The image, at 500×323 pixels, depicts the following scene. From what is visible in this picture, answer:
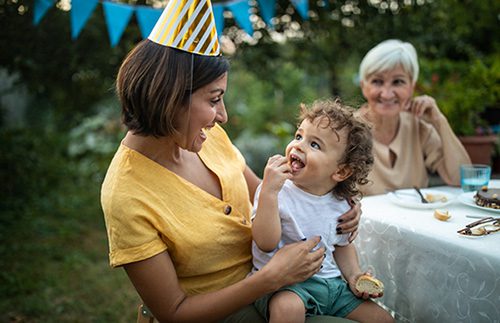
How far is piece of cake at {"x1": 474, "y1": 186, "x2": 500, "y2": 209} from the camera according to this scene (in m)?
1.71

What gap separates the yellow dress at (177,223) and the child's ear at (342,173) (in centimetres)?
36

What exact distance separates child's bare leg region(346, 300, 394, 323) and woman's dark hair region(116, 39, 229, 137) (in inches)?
35.6

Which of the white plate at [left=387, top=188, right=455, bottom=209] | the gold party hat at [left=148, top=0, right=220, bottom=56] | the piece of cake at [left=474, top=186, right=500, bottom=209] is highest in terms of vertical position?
the gold party hat at [left=148, top=0, right=220, bottom=56]

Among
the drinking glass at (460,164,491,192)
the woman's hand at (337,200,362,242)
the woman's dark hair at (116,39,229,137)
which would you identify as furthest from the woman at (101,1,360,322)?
the drinking glass at (460,164,491,192)

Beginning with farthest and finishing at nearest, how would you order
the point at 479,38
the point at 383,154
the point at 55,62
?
the point at 479,38
the point at 55,62
the point at 383,154

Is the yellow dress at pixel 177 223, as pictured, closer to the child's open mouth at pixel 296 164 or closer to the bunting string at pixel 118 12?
the child's open mouth at pixel 296 164

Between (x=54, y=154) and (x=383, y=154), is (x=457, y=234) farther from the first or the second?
(x=54, y=154)

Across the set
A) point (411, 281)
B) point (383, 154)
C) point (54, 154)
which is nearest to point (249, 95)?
point (54, 154)

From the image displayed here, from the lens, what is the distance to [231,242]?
154 cm

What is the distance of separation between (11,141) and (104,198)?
162 inches

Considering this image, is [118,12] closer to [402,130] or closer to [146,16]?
[146,16]

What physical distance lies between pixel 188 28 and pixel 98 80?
3.30 metres

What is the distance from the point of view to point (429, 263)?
1.58 m

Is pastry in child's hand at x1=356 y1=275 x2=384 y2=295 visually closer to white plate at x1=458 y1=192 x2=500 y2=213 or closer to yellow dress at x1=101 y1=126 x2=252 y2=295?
yellow dress at x1=101 y1=126 x2=252 y2=295
